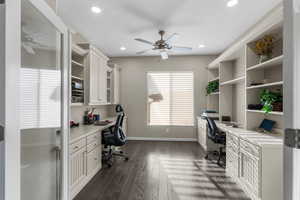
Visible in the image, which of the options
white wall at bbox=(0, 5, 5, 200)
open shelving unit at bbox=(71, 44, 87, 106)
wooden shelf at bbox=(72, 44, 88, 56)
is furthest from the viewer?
open shelving unit at bbox=(71, 44, 87, 106)

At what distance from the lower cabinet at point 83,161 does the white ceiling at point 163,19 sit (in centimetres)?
218

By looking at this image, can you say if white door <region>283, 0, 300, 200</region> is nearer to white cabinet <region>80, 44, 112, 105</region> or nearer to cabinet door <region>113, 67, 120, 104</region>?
white cabinet <region>80, 44, 112, 105</region>

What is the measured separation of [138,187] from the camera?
260 centimetres

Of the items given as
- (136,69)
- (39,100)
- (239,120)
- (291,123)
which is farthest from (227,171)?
(136,69)

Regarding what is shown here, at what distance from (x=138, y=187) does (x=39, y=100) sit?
6.79ft

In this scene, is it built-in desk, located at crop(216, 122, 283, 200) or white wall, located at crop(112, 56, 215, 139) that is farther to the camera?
white wall, located at crop(112, 56, 215, 139)

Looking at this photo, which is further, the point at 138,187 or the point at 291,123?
the point at 138,187

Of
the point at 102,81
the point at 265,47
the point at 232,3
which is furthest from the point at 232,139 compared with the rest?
the point at 102,81

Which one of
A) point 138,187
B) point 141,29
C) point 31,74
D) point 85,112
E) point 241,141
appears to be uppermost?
point 141,29

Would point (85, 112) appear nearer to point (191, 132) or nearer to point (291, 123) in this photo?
point (191, 132)

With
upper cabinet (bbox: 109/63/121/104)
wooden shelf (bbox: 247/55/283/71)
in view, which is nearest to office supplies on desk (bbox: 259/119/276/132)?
wooden shelf (bbox: 247/55/283/71)

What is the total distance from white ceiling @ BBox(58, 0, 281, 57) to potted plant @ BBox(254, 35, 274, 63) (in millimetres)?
499

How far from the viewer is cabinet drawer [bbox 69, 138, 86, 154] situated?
218 centimetres

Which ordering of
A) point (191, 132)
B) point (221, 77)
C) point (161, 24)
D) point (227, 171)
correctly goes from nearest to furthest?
point (227, 171)
point (161, 24)
point (221, 77)
point (191, 132)
